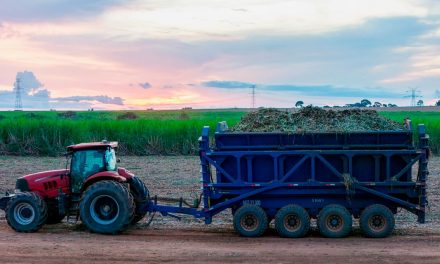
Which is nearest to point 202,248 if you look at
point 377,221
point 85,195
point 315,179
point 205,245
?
point 205,245

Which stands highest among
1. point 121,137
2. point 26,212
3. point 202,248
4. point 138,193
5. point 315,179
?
point 121,137

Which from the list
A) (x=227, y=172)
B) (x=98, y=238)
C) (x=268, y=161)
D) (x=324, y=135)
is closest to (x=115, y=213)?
(x=98, y=238)

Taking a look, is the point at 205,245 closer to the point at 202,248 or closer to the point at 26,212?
the point at 202,248

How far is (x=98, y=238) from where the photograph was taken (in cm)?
1325

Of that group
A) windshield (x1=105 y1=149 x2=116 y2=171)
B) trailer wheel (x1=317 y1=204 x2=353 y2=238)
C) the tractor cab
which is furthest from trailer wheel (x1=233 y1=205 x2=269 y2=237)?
the tractor cab

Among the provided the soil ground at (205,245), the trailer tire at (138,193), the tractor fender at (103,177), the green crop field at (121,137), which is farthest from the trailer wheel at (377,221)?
the green crop field at (121,137)

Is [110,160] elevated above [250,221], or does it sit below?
above

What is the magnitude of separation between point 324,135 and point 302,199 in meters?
1.32

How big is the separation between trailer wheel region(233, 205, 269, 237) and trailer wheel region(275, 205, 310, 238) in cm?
29

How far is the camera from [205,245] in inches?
490

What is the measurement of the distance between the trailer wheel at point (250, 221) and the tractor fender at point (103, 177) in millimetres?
2513

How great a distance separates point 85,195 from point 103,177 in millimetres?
559

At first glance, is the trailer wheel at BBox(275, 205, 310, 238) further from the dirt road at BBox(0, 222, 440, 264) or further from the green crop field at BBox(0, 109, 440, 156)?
the green crop field at BBox(0, 109, 440, 156)

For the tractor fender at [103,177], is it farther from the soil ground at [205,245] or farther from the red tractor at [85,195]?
the soil ground at [205,245]
